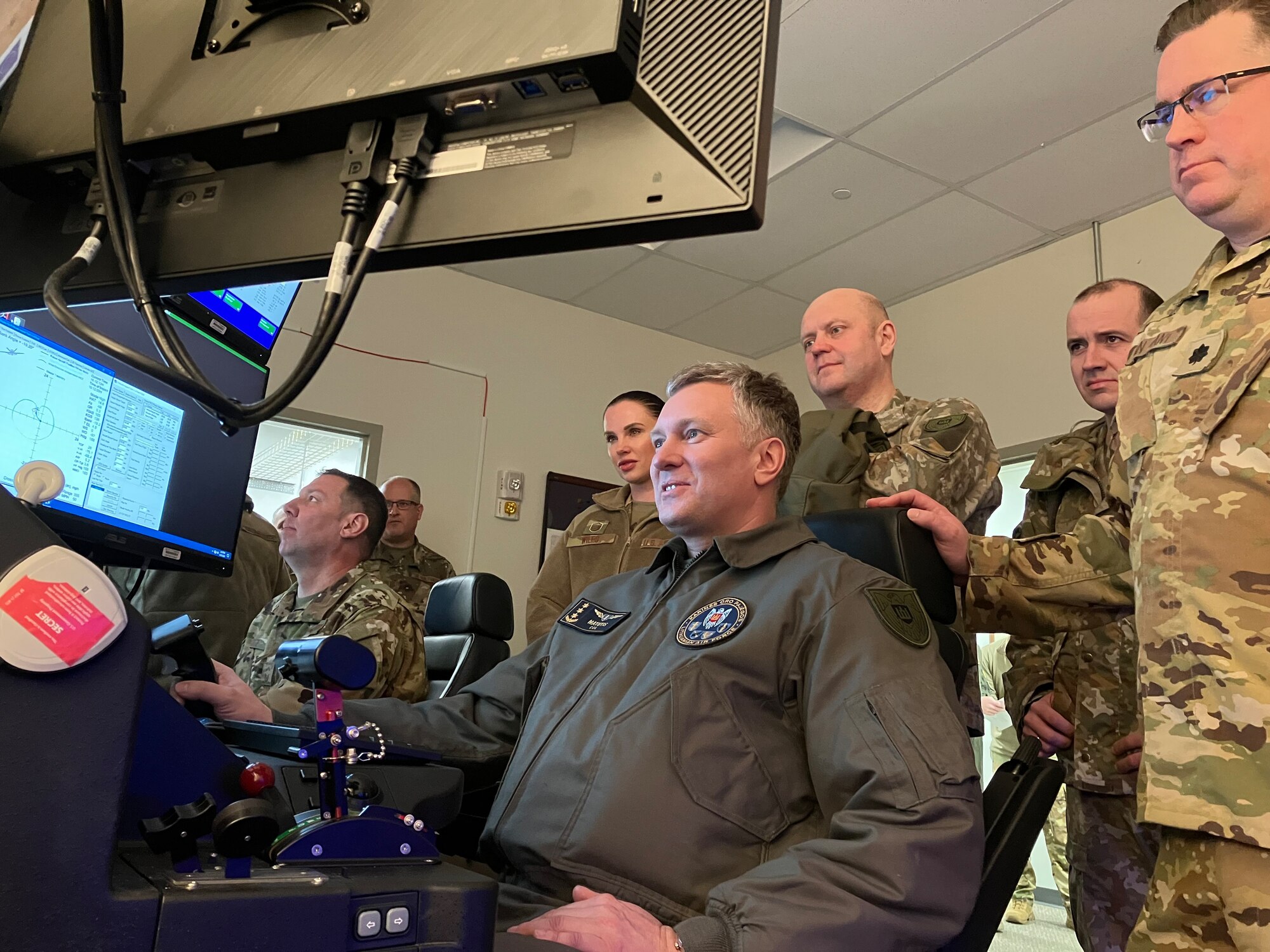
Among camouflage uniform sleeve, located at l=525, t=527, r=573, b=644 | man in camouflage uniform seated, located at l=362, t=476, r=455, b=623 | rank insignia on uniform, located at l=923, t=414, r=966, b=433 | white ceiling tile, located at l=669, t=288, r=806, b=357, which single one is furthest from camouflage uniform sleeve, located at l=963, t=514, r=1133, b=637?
white ceiling tile, located at l=669, t=288, r=806, b=357

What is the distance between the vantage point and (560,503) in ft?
15.8

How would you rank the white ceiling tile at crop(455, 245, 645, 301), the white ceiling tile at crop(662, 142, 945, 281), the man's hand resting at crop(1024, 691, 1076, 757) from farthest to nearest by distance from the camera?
the white ceiling tile at crop(455, 245, 645, 301) → the white ceiling tile at crop(662, 142, 945, 281) → the man's hand resting at crop(1024, 691, 1076, 757)

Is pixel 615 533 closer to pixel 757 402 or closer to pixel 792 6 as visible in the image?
pixel 757 402

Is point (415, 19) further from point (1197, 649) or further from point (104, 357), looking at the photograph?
point (1197, 649)

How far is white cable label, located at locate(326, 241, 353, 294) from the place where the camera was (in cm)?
58

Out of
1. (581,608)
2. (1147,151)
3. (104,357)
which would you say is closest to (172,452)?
(104,357)

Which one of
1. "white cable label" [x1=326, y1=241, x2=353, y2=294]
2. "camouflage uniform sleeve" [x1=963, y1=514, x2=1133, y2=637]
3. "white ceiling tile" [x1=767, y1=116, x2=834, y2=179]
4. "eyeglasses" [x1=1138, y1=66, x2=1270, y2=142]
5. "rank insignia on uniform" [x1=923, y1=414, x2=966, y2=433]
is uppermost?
"white ceiling tile" [x1=767, y1=116, x2=834, y2=179]

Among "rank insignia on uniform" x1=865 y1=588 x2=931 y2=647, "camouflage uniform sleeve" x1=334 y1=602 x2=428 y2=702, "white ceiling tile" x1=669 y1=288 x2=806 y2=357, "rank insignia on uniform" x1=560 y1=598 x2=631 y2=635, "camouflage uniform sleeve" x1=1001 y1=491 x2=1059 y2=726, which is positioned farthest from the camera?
"white ceiling tile" x1=669 y1=288 x2=806 y2=357

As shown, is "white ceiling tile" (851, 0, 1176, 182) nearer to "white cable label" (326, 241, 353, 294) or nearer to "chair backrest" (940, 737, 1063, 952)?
"chair backrest" (940, 737, 1063, 952)

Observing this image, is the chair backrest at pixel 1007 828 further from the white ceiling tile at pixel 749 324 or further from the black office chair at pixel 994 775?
the white ceiling tile at pixel 749 324

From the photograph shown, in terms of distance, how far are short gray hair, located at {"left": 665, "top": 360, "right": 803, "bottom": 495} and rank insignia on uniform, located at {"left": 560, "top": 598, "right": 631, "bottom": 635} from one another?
15.4 inches

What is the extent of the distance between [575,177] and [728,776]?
29.7 inches

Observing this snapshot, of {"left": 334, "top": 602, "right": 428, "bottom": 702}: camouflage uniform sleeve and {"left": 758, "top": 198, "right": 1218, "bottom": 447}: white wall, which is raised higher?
{"left": 758, "top": 198, "right": 1218, "bottom": 447}: white wall

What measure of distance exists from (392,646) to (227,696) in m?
1.18
